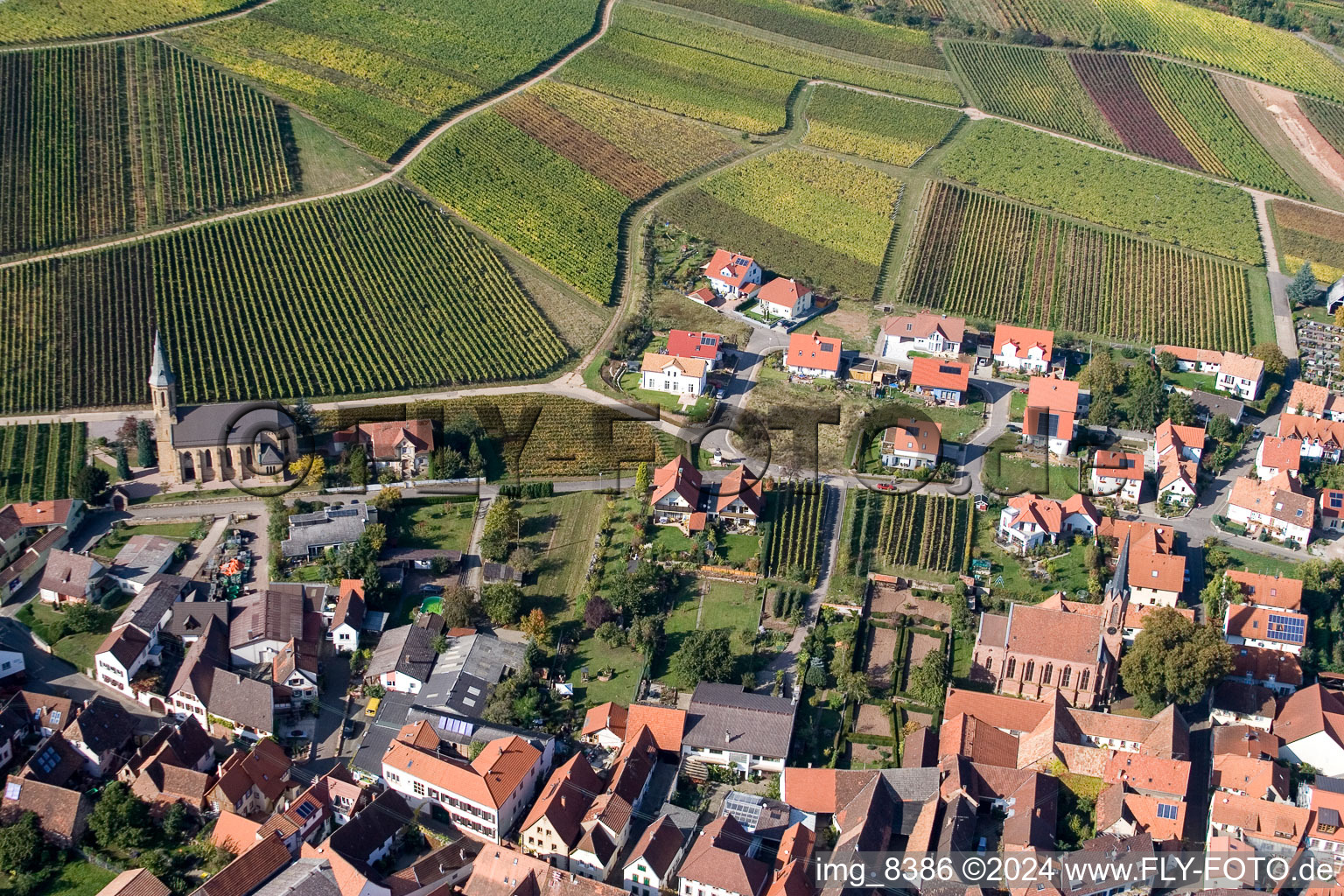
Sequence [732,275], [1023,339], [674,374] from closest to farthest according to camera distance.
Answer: [674,374] → [1023,339] → [732,275]

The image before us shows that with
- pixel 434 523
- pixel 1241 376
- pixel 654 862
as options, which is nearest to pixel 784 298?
pixel 1241 376

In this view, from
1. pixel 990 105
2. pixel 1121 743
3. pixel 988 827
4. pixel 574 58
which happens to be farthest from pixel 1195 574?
pixel 574 58

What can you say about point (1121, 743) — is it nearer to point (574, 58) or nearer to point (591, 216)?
point (591, 216)

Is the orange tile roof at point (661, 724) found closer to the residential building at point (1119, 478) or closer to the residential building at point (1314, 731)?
the residential building at point (1314, 731)

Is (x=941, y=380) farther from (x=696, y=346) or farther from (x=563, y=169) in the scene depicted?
(x=563, y=169)

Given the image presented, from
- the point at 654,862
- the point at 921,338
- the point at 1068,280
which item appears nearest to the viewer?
the point at 654,862

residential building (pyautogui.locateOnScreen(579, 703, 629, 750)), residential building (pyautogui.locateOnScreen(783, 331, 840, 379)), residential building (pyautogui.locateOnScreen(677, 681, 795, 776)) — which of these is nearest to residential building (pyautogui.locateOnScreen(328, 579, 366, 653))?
residential building (pyautogui.locateOnScreen(579, 703, 629, 750))

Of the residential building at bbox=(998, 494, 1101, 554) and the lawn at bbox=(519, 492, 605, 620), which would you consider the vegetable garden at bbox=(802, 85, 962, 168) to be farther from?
the lawn at bbox=(519, 492, 605, 620)

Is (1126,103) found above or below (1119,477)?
above
